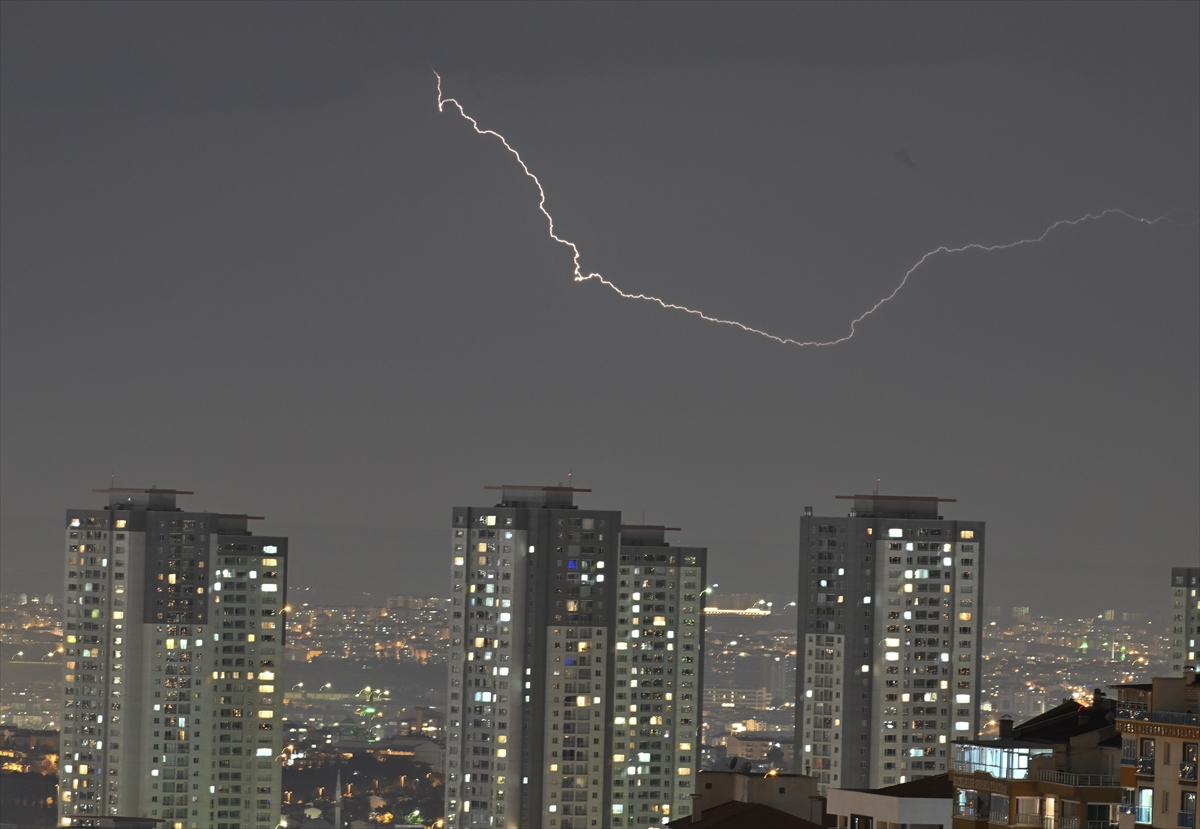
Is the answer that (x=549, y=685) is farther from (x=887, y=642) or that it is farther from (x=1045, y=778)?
(x=1045, y=778)

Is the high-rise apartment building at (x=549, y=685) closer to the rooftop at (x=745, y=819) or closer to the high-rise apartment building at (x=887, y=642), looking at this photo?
the high-rise apartment building at (x=887, y=642)

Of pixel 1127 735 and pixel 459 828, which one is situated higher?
pixel 1127 735

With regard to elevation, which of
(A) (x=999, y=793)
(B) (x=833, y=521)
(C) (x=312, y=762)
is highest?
(B) (x=833, y=521)

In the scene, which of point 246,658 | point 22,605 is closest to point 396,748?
point 22,605

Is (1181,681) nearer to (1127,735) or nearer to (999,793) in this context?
(1127,735)

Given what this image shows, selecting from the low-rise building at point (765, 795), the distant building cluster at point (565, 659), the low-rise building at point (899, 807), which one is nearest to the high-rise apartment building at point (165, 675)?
the distant building cluster at point (565, 659)

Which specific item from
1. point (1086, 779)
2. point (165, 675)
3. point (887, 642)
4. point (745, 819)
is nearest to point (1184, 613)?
point (887, 642)
